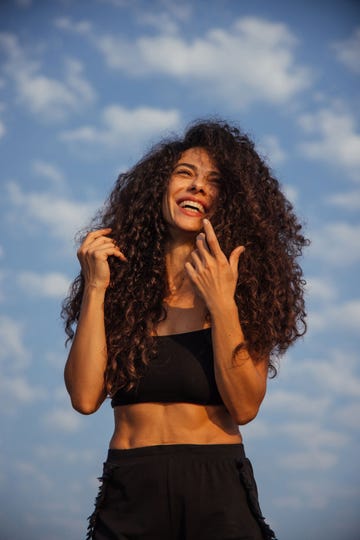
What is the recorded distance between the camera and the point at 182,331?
3.63 m

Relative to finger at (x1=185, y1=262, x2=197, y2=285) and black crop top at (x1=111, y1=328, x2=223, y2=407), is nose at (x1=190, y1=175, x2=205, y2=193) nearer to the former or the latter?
finger at (x1=185, y1=262, x2=197, y2=285)

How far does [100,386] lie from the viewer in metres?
3.49

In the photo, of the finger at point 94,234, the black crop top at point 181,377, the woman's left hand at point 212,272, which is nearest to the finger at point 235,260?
the woman's left hand at point 212,272

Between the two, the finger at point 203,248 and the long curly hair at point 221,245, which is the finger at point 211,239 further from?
the long curly hair at point 221,245

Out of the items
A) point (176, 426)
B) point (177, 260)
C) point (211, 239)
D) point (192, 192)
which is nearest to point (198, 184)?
point (192, 192)

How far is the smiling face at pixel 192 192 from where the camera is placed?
397cm

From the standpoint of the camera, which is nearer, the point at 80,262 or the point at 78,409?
the point at 78,409

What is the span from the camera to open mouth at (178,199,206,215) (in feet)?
13.1

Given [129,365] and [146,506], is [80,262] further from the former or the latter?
[146,506]

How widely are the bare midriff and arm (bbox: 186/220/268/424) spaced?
10 centimetres

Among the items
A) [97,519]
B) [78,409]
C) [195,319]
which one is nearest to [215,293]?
[195,319]

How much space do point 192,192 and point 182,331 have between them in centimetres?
82

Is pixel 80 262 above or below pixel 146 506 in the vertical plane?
above

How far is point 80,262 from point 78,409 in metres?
0.77
